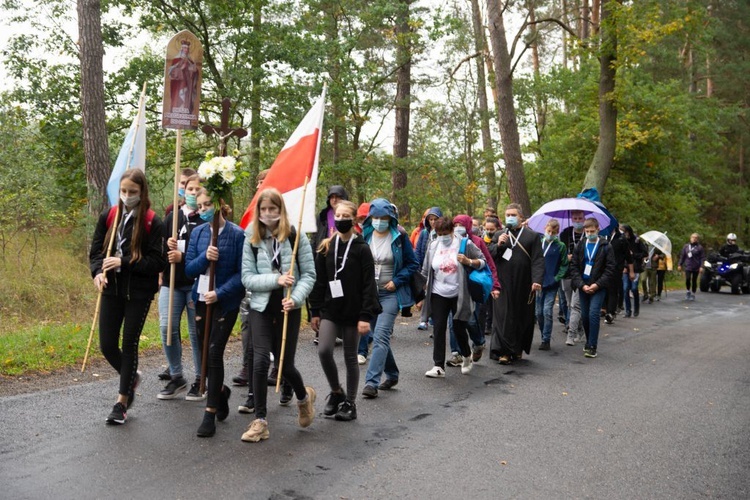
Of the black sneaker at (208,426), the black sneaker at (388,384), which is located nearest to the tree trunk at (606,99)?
the black sneaker at (388,384)

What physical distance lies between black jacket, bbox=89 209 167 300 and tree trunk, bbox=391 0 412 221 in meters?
17.3

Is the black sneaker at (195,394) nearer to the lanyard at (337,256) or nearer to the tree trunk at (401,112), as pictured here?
the lanyard at (337,256)

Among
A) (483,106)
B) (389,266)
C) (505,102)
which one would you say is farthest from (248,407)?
(483,106)

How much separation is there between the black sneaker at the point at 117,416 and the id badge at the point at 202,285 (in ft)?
3.51

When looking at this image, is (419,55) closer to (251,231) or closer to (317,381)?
(317,381)

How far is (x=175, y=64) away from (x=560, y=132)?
76.5ft

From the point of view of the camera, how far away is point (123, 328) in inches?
249

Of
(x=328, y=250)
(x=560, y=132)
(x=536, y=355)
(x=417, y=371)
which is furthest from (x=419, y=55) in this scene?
(x=328, y=250)

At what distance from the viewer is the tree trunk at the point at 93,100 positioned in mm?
13938

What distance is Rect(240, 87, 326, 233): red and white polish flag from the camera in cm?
661

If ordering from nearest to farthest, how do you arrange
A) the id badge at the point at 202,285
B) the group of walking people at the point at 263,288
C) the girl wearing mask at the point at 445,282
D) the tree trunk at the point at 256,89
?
the group of walking people at the point at 263,288 → the id badge at the point at 202,285 → the girl wearing mask at the point at 445,282 → the tree trunk at the point at 256,89

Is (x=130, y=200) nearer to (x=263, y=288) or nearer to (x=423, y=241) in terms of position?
(x=263, y=288)

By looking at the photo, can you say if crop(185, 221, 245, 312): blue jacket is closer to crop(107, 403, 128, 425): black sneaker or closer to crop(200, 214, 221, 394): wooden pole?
crop(200, 214, 221, 394): wooden pole

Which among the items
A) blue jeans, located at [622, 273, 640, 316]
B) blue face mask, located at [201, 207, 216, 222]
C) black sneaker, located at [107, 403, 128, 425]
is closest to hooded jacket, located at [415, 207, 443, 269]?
blue face mask, located at [201, 207, 216, 222]
